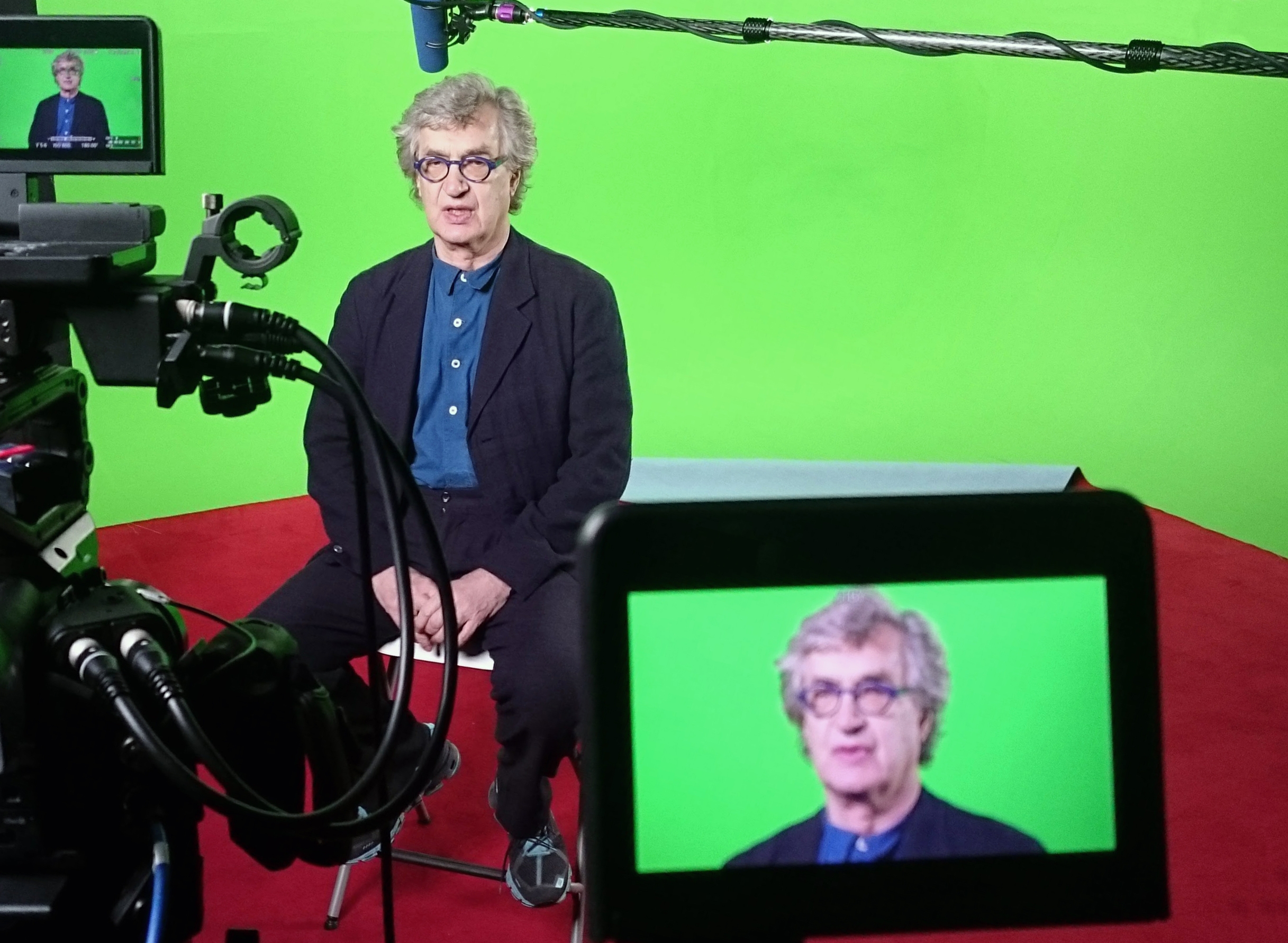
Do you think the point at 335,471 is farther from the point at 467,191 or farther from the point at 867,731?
the point at 867,731

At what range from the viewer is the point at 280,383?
3.82 m

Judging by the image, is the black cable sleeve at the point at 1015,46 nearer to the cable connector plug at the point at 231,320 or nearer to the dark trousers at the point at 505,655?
the cable connector plug at the point at 231,320

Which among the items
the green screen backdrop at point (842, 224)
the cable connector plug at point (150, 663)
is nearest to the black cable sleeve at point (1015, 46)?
the cable connector plug at point (150, 663)

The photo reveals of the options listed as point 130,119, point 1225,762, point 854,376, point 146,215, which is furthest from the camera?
point 854,376

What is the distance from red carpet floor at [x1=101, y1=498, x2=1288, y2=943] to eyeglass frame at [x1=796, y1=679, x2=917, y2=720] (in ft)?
1.82

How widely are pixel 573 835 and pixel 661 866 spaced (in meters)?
1.50

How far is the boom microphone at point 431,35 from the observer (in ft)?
5.27

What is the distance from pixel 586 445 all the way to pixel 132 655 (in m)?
A: 1.16

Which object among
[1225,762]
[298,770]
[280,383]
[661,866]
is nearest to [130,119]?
[298,770]

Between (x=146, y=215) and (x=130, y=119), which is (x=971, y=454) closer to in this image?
(x=130, y=119)

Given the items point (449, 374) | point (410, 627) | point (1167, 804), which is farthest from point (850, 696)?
point (1167, 804)

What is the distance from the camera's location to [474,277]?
2.02 metres

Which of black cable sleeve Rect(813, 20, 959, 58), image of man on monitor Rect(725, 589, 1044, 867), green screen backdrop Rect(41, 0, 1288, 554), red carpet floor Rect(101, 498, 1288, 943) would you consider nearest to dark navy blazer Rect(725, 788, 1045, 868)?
image of man on monitor Rect(725, 589, 1044, 867)

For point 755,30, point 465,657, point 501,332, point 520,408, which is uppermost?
point 755,30
